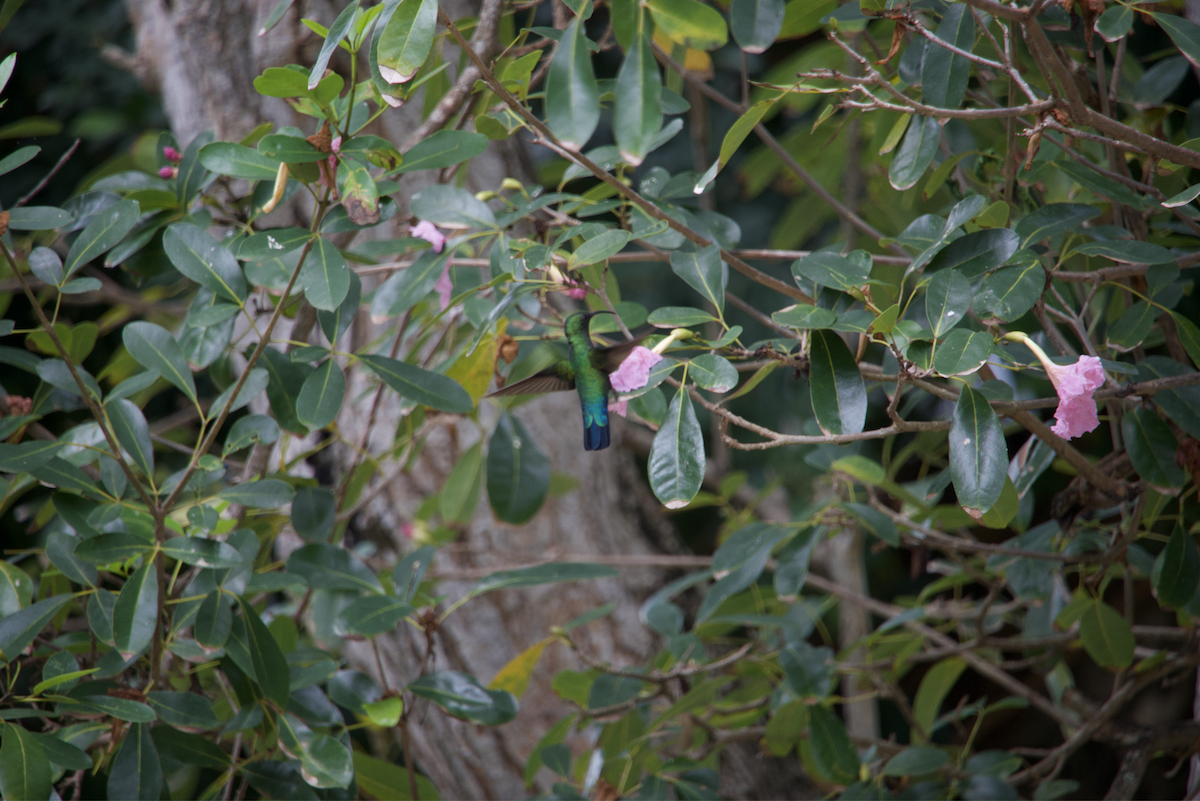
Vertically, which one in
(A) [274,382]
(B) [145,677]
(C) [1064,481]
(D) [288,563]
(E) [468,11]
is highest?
(E) [468,11]

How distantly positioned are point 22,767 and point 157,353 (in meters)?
0.42

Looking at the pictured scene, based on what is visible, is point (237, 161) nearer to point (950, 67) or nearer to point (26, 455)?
point (26, 455)

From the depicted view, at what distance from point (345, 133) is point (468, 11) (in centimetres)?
96

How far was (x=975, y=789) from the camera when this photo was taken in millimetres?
1134

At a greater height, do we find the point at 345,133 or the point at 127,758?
the point at 345,133

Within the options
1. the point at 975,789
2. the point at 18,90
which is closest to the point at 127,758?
the point at 975,789

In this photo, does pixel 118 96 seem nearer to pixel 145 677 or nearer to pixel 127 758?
pixel 145 677

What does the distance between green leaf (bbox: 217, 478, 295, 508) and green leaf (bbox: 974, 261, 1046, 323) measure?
705mm

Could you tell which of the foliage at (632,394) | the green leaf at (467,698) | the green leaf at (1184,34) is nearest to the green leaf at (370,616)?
the foliage at (632,394)

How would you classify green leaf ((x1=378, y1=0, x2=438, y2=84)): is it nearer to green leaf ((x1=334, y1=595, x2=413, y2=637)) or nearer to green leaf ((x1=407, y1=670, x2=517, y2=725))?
green leaf ((x1=334, y1=595, x2=413, y2=637))

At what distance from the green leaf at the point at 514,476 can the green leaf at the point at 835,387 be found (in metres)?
0.51

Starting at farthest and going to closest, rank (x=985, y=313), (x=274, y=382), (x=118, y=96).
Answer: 1. (x=118, y=96)
2. (x=274, y=382)
3. (x=985, y=313)

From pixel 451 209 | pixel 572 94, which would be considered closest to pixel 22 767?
pixel 451 209

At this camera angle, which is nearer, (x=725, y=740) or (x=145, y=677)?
(x=145, y=677)
